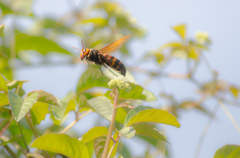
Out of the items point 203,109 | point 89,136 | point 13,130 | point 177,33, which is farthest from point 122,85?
point 203,109

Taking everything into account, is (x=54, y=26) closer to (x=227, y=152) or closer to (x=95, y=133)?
(x=95, y=133)

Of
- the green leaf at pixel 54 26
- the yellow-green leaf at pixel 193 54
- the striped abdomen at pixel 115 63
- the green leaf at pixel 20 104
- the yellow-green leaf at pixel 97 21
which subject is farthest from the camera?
the green leaf at pixel 54 26

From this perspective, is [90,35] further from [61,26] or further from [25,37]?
[25,37]

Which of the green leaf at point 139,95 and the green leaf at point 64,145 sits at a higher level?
the green leaf at point 139,95

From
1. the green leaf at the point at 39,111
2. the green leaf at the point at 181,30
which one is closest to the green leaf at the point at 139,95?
the green leaf at the point at 39,111

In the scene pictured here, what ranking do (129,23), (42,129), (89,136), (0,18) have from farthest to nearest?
(129,23) → (0,18) → (42,129) → (89,136)

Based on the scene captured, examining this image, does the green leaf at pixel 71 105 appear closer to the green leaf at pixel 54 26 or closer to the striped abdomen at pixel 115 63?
the striped abdomen at pixel 115 63

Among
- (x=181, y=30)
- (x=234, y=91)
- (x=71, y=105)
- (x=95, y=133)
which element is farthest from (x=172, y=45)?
(x=95, y=133)
